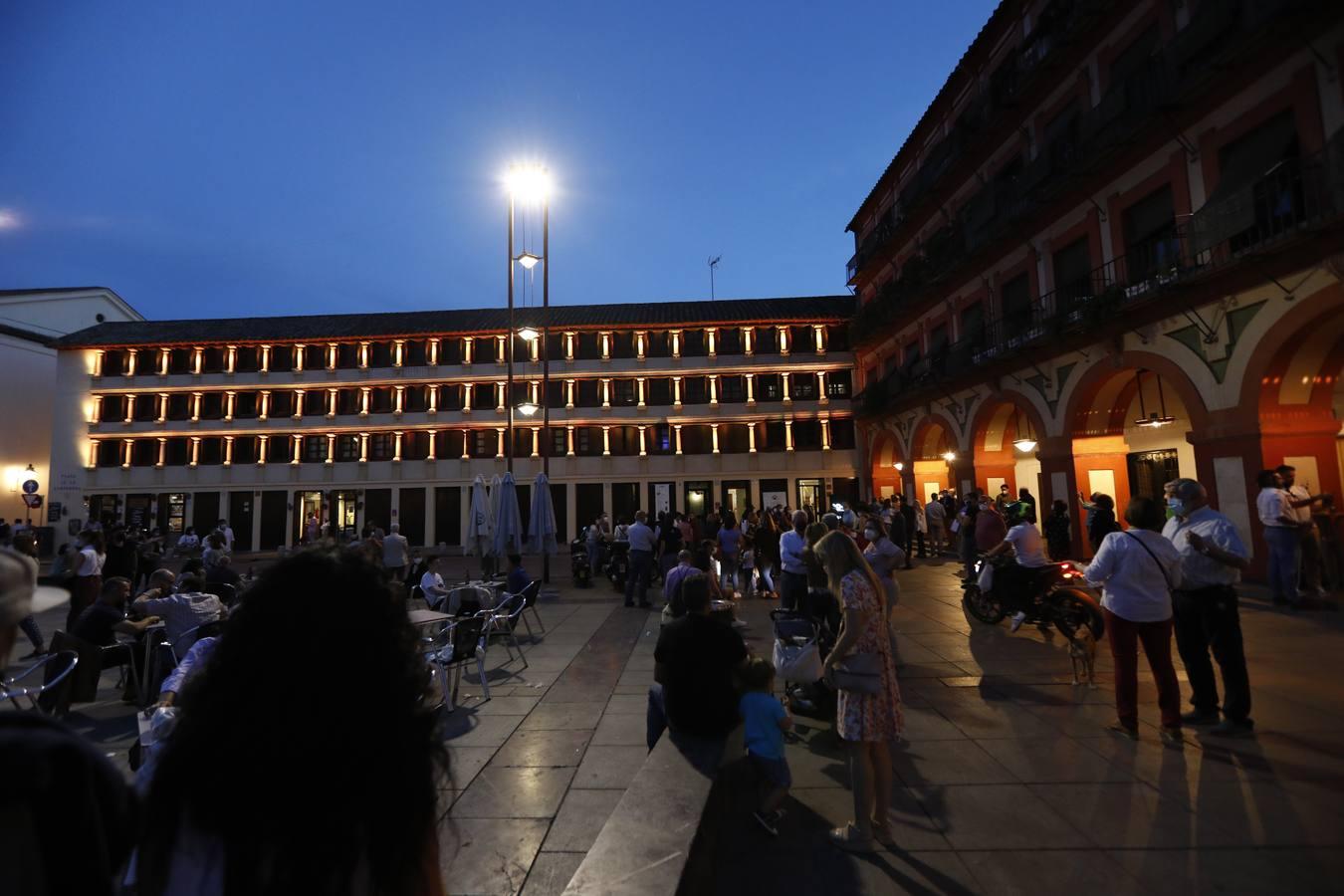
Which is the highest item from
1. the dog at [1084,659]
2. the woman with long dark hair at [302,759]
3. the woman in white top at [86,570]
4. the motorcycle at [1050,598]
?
the woman with long dark hair at [302,759]

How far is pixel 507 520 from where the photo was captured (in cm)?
1452

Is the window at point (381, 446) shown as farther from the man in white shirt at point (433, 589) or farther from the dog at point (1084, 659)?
the dog at point (1084, 659)

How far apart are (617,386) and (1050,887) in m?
32.4

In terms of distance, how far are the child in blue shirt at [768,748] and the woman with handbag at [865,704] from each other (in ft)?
1.23

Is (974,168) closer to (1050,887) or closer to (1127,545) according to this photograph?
(1127,545)

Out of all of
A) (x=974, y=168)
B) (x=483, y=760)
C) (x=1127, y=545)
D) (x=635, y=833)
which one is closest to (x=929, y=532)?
(x=974, y=168)

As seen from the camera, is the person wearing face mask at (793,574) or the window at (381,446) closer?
the person wearing face mask at (793,574)

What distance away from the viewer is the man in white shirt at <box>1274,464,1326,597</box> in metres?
9.48

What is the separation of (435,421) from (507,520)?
2222 cm

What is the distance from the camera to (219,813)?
1.10 m

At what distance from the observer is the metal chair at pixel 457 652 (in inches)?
256

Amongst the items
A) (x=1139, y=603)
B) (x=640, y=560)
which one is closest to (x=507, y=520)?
(x=640, y=560)

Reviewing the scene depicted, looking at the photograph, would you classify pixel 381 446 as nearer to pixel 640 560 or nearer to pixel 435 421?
pixel 435 421

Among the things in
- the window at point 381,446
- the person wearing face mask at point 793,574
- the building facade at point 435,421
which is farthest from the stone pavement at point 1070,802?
the window at point 381,446
